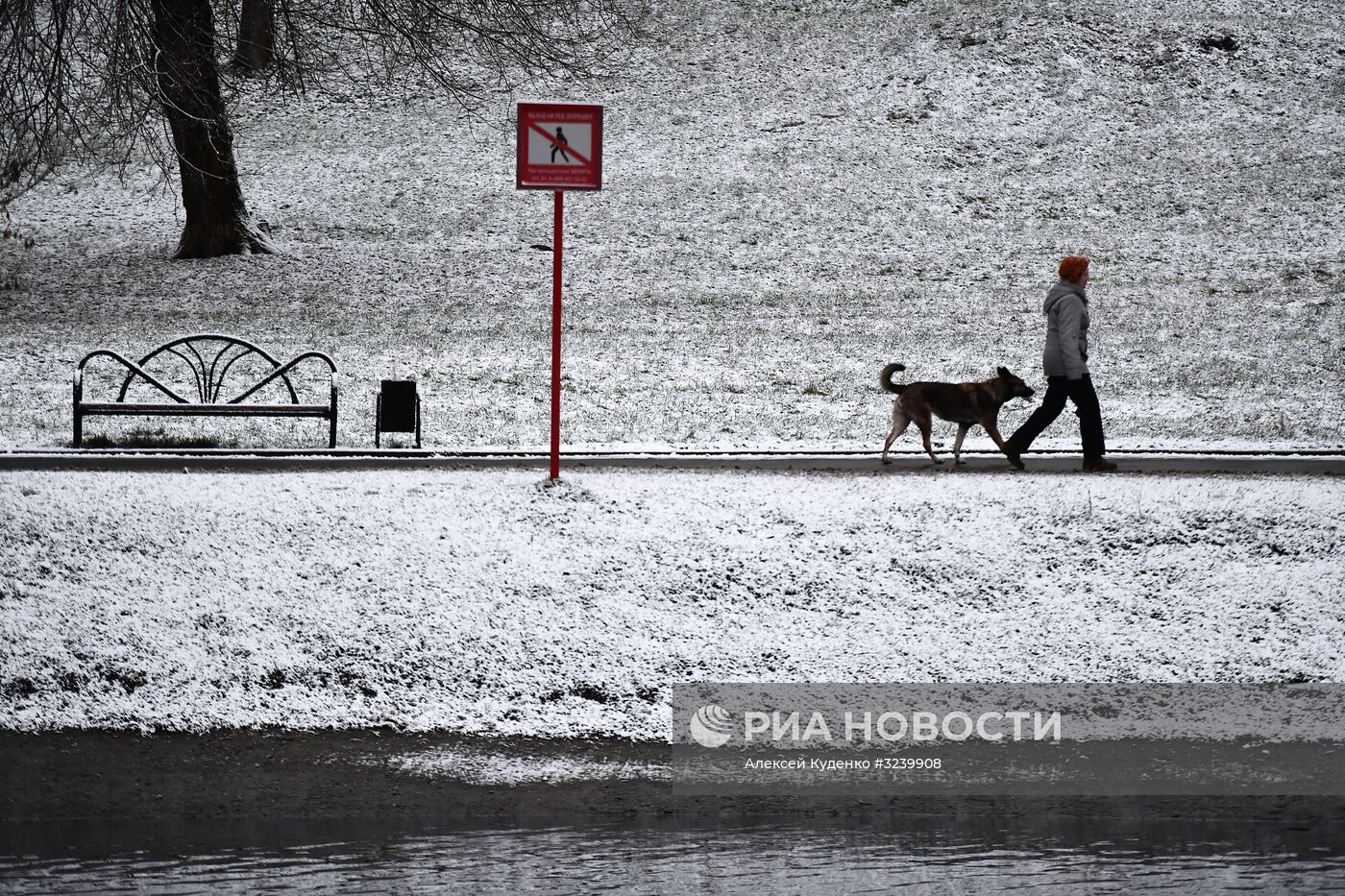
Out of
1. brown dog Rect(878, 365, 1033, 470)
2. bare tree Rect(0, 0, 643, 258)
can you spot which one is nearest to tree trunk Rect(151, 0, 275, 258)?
bare tree Rect(0, 0, 643, 258)

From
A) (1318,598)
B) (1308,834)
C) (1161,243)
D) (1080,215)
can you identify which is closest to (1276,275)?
(1161,243)

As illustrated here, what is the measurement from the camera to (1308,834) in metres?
5.27

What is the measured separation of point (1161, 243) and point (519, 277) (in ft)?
42.0

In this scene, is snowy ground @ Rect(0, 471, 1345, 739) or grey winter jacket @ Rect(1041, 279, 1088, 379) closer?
snowy ground @ Rect(0, 471, 1345, 739)

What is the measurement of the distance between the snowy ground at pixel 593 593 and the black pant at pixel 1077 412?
1.39m

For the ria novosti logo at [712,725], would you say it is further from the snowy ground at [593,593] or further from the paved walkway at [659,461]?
the paved walkway at [659,461]

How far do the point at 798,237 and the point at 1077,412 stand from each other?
15821mm

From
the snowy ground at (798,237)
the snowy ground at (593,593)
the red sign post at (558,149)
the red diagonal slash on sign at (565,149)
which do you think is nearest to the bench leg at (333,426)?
the snowy ground at (798,237)

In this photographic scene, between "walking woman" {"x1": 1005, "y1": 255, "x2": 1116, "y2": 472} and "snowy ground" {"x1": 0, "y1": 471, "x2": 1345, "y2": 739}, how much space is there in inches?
55.6

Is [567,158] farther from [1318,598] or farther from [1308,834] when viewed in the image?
[1308,834]

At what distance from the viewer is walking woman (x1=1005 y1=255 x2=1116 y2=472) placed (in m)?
10.5

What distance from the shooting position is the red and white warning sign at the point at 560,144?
9.59m

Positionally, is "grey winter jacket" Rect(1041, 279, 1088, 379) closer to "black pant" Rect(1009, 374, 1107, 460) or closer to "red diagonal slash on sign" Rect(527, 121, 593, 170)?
"black pant" Rect(1009, 374, 1107, 460)

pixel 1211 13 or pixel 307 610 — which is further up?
pixel 1211 13
